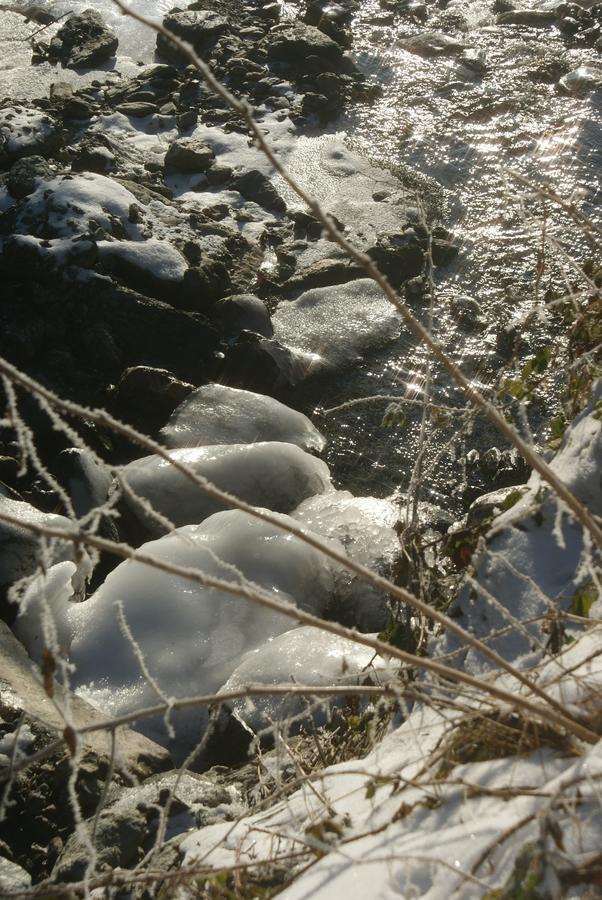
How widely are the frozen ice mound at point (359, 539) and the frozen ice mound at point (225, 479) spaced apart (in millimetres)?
127

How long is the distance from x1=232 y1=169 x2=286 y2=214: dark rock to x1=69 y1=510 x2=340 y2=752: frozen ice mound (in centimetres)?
392

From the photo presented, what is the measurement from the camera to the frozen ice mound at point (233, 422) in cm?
483

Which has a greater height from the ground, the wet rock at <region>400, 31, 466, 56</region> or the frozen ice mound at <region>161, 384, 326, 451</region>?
the wet rock at <region>400, 31, 466, 56</region>

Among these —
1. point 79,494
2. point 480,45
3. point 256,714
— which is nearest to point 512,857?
point 256,714

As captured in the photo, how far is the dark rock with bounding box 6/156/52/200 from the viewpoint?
19.7 ft

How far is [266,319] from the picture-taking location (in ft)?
19.0

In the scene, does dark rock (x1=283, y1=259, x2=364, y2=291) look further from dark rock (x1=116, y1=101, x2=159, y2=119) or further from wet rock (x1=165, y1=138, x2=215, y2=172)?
dark rock (x1=116, y1=101, x2=159, y2=119)

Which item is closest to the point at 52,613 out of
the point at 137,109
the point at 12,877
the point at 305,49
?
the point at 12,877

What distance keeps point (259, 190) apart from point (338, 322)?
75.7 inches

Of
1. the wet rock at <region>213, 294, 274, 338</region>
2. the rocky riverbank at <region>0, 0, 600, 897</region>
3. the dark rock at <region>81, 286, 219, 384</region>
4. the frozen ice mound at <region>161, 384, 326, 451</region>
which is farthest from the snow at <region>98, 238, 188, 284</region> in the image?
the frozen ice mound at <region>161, 384, 326, 451</region>

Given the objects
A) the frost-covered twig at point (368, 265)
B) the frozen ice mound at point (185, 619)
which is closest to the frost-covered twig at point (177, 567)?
the frost-covered twig at point (368, 265)

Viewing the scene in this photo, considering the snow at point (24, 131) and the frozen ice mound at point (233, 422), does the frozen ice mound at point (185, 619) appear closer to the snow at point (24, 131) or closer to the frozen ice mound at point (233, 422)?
the frozen ice mound at point (233, 422)

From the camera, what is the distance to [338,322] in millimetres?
5859

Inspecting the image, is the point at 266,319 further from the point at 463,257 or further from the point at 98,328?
the point at 463,257
